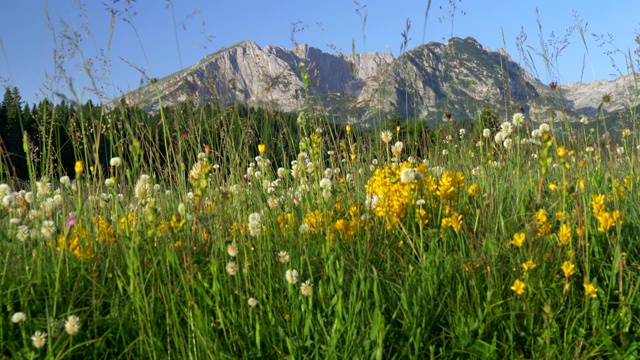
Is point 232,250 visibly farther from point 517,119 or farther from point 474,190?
point 517,119

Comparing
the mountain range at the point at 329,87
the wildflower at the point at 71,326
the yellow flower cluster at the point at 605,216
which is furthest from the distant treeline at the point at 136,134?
the yellow flower cluster at the point at 605,216

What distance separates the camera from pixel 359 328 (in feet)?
6.95

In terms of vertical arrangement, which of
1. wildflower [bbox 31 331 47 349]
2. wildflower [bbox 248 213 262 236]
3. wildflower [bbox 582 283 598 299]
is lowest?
wildflower [bbox 582 283 598 299]

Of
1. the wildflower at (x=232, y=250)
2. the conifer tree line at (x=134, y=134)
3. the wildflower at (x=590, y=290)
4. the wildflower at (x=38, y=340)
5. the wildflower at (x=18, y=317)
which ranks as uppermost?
the conifer tree line at (x=134, y=134)

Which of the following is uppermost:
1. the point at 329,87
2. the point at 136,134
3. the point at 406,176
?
the point at 329,87

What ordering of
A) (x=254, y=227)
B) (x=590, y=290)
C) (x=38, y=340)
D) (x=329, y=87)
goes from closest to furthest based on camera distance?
(x=38, y=340), (x=590, y=290), (x=254, y=227), (x=329, y=87)

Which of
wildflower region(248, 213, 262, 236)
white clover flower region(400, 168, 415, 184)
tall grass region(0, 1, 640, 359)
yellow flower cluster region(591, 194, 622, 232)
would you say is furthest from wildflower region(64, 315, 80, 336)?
yellow flower cluster region(591, 194, 622, 232)

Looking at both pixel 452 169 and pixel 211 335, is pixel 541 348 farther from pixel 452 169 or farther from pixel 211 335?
pixel 452 169

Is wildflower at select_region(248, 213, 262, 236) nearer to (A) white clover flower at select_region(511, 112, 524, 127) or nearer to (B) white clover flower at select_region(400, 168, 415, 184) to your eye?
(B) white clover flower at select_region(400, 168, 415, 184)

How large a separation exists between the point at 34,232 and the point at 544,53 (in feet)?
12.7

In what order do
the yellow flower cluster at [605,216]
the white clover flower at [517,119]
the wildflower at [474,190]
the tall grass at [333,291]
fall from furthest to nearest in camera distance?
the white clover flower at [517,119] → the wildflower at [474,190] → the yellow flower cluster at [605,216] → the tall grass at [333,291]

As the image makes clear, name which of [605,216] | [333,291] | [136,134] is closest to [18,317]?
[333,291]

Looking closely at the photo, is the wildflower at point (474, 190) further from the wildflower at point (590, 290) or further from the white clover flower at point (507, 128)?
the white clover flower at point (507, 128)

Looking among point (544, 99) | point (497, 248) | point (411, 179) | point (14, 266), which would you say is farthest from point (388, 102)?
point (14, 266)
